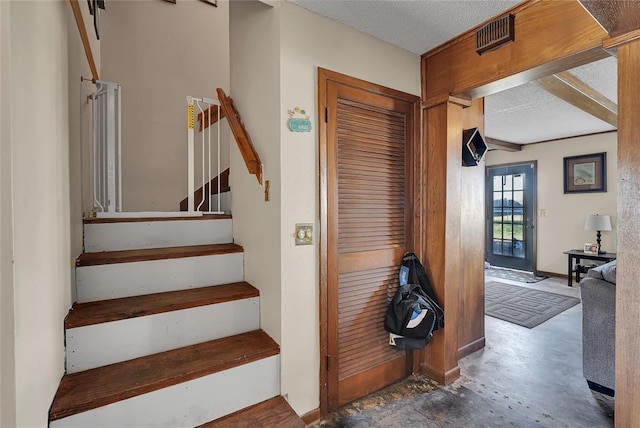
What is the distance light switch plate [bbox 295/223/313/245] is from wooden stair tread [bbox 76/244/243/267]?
0.59 m

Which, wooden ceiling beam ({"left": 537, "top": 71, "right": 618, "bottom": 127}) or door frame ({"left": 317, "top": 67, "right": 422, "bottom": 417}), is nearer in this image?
door frame ({"left": 317, "top": 67, "right": 422, "bottom": 417})

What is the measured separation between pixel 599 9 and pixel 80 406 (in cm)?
255

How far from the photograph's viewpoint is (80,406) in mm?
1217

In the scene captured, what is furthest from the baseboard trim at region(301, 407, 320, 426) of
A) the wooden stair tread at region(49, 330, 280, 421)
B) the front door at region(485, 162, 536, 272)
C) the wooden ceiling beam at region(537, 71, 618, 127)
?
the front door at region(485, 162, 536, 272)

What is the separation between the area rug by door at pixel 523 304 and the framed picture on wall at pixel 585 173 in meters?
2.03

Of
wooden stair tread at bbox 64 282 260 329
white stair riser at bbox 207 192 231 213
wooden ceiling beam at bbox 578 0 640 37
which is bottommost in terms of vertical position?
wooden stair tread at bbox 64 282 260 329

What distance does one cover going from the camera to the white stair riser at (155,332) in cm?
144

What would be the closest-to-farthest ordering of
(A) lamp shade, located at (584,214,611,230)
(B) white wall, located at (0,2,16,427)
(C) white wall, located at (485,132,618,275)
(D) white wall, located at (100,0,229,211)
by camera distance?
(B) white wall, located at (0,2,16,427) < (D) white wall, located at (100,0,229,211) < (A) lamp shade, located at (584,214,611,230) < (C) white wall, located at (485,132,618,275)

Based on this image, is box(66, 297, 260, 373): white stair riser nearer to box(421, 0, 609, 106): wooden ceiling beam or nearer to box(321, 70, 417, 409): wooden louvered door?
box(321, 70, 417, 409): wooden louvered door

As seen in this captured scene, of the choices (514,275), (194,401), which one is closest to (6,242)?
(194,401)

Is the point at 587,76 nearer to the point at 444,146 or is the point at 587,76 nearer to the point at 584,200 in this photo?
A: the point at 444,146

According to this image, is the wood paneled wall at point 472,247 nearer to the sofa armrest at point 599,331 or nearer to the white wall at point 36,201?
the sofa armrest at point 599,331

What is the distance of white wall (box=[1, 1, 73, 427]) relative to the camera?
0.85 metres

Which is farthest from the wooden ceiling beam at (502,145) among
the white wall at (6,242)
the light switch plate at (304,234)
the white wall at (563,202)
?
the white wall at (6,242)
